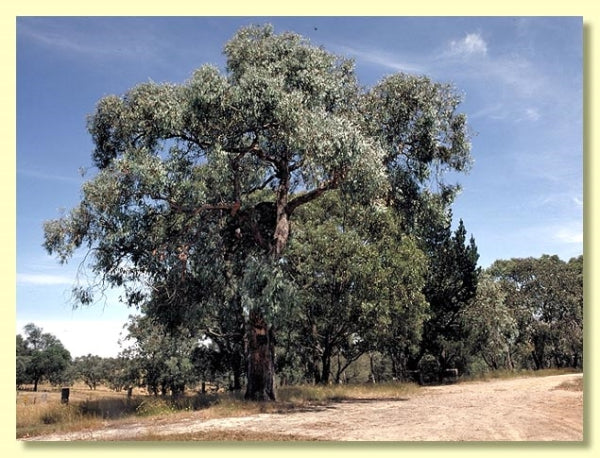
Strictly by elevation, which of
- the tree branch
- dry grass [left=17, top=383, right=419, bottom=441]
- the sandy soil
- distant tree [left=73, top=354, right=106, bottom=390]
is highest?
the tree branch

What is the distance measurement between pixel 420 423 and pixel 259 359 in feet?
23.1

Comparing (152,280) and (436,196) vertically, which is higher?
(436,196)

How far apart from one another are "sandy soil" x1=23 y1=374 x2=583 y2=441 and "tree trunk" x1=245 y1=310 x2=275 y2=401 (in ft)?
7.61

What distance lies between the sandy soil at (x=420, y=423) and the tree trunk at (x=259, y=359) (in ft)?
7.61

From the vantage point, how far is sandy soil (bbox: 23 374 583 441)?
32.1ft

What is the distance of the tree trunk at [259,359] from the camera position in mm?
16859

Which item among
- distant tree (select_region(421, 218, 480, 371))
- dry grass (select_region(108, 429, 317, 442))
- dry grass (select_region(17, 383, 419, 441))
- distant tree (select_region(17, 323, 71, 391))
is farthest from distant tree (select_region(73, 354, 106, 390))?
dry grass (select_region(108, 429, 317, 442))

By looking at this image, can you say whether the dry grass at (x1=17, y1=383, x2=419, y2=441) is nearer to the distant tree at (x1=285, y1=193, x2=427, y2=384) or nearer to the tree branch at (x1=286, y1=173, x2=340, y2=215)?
the distant tree at (x1=285, y1=193, x2=427, y2=384)

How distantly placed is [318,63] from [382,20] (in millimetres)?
3687

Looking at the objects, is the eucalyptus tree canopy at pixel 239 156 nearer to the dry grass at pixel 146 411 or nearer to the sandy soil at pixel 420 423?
the dry grass at pixel 146 411

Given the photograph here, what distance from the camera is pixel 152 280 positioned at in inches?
623

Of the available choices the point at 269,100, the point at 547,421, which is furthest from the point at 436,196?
the point at 547,421

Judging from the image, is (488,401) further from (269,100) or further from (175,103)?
(175,103)

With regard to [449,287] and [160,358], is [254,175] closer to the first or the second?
[449,287]
